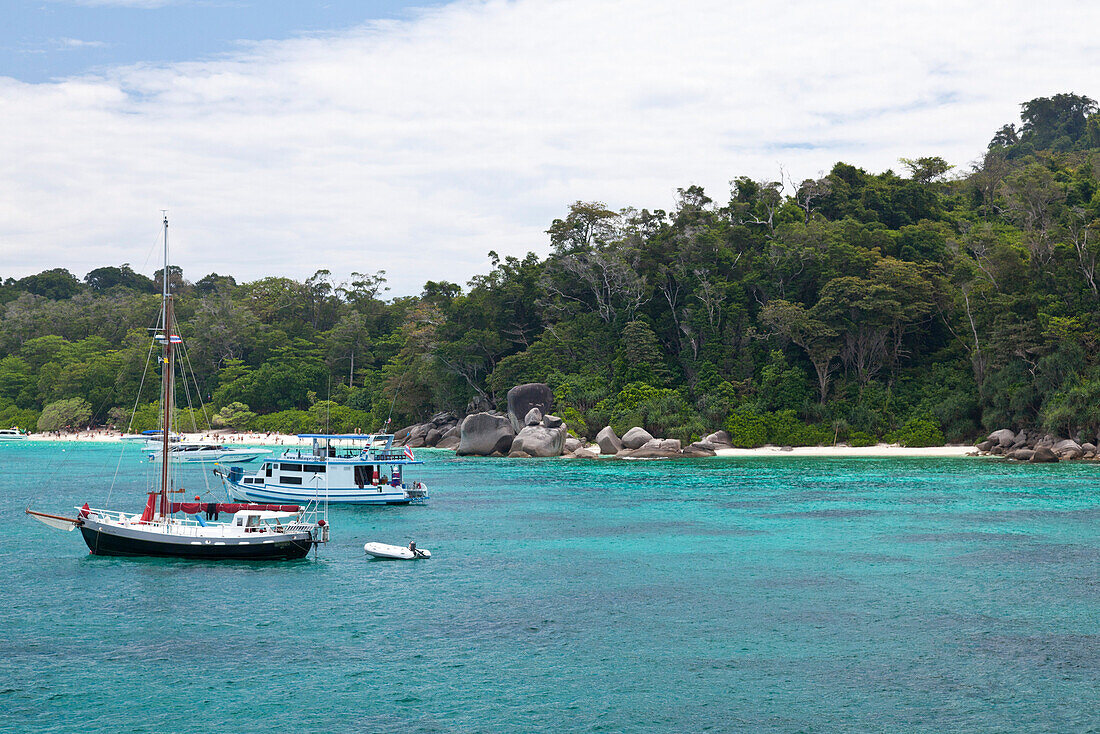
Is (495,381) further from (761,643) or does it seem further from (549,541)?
(761,643)

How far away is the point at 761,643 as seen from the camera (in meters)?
23.6

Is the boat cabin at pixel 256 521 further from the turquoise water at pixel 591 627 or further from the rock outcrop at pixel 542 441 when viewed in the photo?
the rock outcrop at pixel 542 441

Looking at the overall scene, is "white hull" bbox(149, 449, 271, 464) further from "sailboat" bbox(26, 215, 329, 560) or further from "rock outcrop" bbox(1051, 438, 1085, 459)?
"rock outcrop" bbox(1051, 438, 1085, 459)

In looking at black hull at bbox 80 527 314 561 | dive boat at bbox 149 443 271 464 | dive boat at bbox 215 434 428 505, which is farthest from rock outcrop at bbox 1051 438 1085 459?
dive boat at bbox 149 443 271 464

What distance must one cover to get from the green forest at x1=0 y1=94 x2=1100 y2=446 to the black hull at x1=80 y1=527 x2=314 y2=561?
49230 mm

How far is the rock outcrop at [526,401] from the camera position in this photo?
88.9 m

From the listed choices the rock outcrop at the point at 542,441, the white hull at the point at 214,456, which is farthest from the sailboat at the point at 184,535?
A: the rock outcrop at the point at 542,441

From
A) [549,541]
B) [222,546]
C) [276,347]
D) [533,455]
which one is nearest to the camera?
[222,546]

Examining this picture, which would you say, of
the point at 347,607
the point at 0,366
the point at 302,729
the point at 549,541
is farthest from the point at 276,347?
the point at 302,729

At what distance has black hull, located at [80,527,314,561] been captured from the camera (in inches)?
1340

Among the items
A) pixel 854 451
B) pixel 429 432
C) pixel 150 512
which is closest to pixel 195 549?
pixel 150 512

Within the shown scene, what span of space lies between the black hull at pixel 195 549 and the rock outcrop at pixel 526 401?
5451 cm

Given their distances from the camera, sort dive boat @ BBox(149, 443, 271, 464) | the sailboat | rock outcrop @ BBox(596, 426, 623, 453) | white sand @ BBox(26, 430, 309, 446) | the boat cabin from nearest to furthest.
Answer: the sailboat < the boat cabin < rock outcrop @ BBox(596, 426, 623, 453) < dive boat @ BBox(149, 443, 271, 464) < white sand @ BBox(26, 430, 309, 446)

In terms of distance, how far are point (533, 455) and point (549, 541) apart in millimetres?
45374
